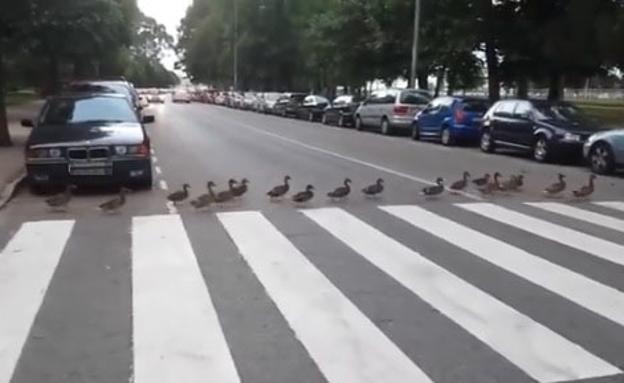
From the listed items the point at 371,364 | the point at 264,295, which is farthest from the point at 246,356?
the point at 264,295

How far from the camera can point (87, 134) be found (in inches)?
478

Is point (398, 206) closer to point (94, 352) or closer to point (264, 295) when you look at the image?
point (264, 295)

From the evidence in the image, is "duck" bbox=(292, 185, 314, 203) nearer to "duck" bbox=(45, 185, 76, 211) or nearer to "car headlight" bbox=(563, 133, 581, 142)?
"duck" bbox=(45, 185, 76, 211)

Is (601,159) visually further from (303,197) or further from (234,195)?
(234,195)

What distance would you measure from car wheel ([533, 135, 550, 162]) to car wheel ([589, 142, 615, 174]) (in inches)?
72.9

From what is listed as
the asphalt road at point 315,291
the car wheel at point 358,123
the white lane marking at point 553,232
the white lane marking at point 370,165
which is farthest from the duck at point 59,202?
the car wheel at point 358,123

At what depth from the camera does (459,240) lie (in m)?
8.73

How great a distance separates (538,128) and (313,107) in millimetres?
22551

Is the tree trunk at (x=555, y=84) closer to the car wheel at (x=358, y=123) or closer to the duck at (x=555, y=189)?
the car wheel at (x=358, y=123)

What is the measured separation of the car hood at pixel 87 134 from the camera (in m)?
11.8

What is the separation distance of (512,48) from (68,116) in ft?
65.8

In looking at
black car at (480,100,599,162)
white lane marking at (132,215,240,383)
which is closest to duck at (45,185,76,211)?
white lane marking at (132,215,240,383)

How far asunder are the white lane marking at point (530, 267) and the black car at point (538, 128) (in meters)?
9.58

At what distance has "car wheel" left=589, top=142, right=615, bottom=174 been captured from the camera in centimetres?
1650
